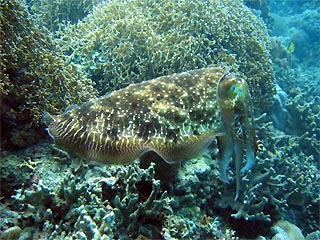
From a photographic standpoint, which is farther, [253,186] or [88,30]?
[88,30]

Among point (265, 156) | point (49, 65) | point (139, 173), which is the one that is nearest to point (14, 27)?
point (49, 65)

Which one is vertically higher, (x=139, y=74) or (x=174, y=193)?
(x=139, y=74)

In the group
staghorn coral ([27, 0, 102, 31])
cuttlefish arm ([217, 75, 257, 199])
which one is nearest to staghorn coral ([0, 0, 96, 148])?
cuttlefish arm ([217, 75, 257, 199])

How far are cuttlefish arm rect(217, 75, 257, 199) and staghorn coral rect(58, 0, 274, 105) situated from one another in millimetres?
2925

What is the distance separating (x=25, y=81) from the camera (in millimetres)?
4289

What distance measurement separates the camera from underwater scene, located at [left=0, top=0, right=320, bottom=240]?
3217mm

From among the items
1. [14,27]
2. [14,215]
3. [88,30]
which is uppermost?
[88,30]

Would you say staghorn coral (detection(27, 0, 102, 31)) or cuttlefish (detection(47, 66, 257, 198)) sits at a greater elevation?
staghorn coral (detection(27, 0, 102, 31))

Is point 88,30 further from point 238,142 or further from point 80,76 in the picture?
point 238,142

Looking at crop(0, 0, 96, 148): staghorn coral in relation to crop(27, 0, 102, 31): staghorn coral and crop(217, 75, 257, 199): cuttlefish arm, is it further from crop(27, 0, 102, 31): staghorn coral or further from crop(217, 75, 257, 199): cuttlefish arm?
crop(27, 0, 102, 31): staghorn coral

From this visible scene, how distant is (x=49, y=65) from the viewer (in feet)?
15.2

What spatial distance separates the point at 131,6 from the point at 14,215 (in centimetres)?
564

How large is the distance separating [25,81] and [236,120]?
305 centimetres

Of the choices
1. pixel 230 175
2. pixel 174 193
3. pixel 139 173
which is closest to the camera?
pixel 139 173
